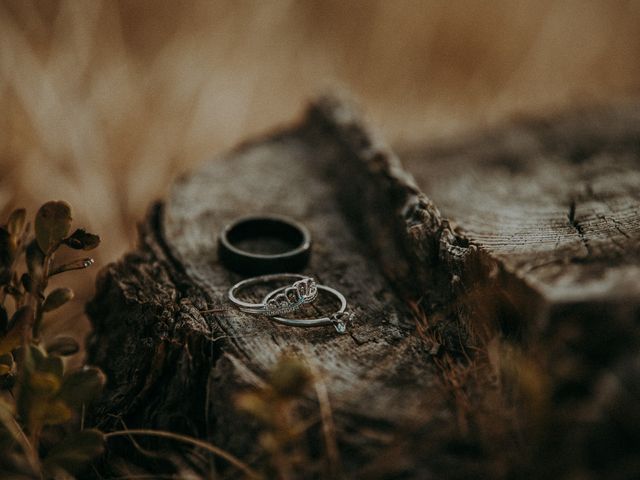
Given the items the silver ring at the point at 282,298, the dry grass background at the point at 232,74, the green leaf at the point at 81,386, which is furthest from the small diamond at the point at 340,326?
the dry grass background at the point at 232,74

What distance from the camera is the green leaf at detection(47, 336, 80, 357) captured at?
1.65 meters

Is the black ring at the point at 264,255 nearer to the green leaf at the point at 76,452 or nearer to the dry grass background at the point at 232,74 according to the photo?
the green leaf at the point at 76,452

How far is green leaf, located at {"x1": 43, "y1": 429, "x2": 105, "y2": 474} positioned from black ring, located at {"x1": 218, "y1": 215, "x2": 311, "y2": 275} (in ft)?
2.61

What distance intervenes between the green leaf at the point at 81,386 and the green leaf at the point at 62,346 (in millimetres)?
274

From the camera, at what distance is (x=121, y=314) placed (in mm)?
1868

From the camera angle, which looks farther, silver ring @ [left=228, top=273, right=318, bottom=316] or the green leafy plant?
silver ring @ [left=228, top=273, right=318, bottom=316]

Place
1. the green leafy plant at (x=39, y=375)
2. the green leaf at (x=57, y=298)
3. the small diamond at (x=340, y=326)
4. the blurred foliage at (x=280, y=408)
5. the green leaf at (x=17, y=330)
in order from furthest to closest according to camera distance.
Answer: the small diamond at (x=340, y=326), the green leaf at (x=57, y=298), the green leaf at (x=17, y=330), the green leafy plant at (x=39, y=375), the blurred foliage at (x=280, y=408)

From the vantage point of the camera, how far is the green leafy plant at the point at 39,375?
51.3 inches

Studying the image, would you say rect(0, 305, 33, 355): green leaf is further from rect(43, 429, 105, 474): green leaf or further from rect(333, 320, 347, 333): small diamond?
rect(333, 320, 347, 333): small diamond

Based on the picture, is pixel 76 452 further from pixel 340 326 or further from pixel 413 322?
pixel 413 322

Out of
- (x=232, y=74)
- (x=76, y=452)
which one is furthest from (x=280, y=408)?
(x=232, y=74)

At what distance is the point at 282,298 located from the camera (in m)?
1.87

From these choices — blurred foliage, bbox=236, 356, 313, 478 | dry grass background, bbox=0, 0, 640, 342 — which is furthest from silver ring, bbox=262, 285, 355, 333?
dry grass background, bbox=0, 0, 640, 342

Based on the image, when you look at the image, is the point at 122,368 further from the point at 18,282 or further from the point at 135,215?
the point at 135,215
